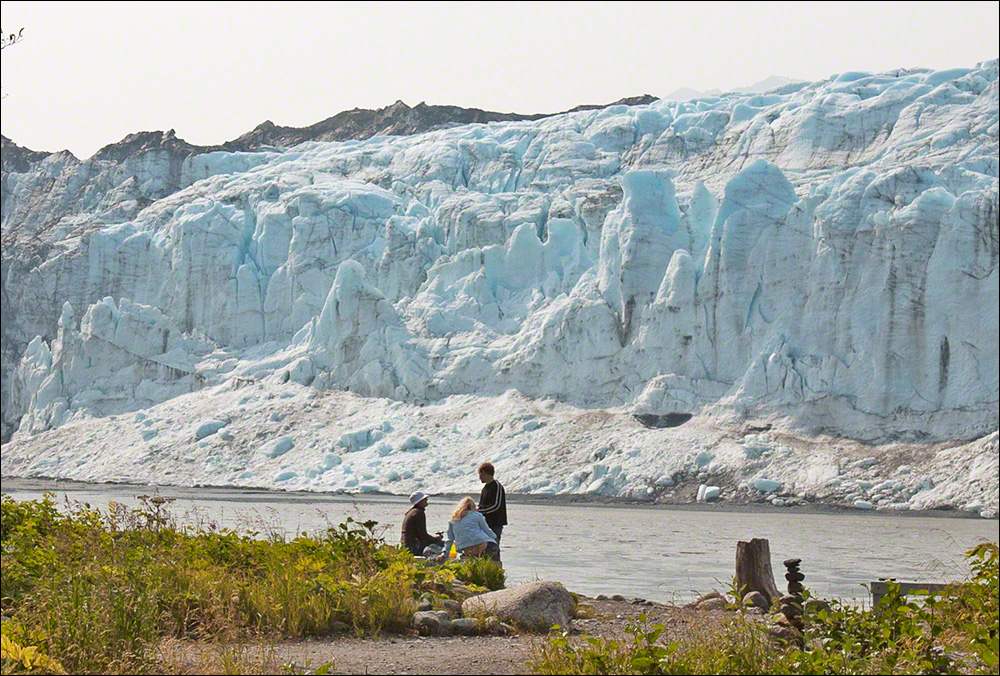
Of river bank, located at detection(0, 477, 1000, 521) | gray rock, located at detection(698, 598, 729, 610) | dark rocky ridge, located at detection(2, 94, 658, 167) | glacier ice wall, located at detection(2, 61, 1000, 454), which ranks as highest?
dark rocky ridge, located at detection(2, 94, 658, 167)

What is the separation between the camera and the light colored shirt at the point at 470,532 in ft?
41.9

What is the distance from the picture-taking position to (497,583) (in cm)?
1206

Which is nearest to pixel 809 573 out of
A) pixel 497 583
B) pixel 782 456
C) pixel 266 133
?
pixel 497 583

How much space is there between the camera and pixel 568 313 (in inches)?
2317

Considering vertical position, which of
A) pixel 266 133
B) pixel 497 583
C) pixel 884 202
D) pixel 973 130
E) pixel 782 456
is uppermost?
pixel 266 133

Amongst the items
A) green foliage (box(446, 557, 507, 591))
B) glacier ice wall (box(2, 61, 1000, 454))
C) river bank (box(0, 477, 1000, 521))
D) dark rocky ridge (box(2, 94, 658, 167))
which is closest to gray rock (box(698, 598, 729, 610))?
green foliage (box(446, 557, 507, 591))

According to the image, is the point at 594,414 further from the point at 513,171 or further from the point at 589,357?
the point at 513,171

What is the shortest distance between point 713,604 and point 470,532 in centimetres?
276

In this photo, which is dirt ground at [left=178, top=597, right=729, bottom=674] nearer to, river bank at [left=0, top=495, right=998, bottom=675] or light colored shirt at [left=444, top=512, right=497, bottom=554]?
river bank at [left=0, top=495, right=998, bottom=675]

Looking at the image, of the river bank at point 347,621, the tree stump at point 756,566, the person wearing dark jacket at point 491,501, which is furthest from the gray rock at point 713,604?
the person wearing dark jacket at point 491,501

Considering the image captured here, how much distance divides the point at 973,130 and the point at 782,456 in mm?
20270

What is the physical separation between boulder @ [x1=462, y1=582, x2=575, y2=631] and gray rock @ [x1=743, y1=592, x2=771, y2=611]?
2782mm

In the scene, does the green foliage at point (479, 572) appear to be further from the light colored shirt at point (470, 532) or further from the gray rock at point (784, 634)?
the gray rock at point (784, 634)

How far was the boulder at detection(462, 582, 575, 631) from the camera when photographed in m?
9.57
